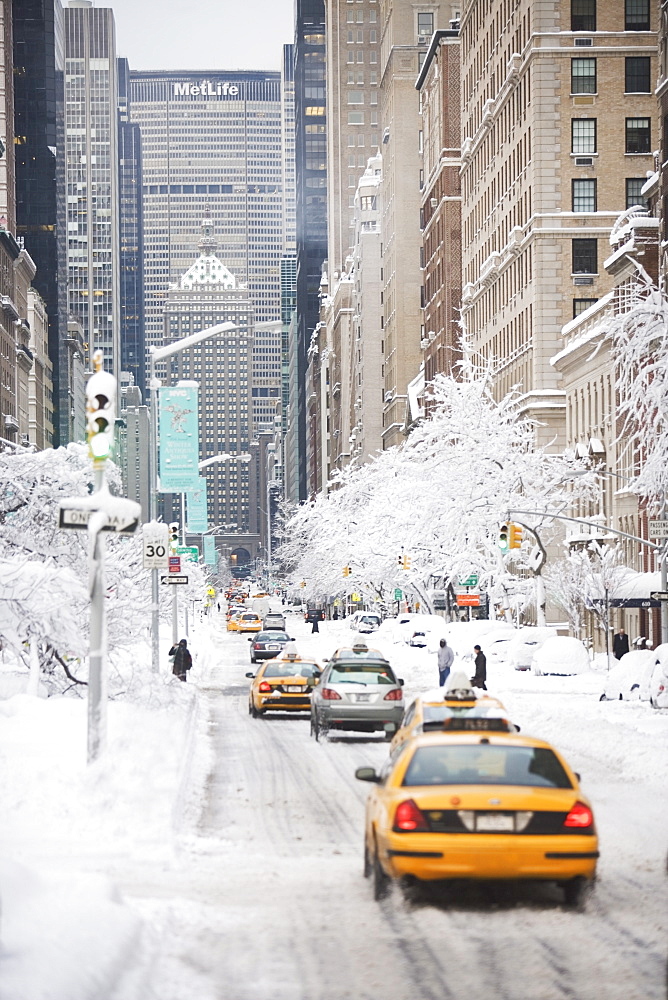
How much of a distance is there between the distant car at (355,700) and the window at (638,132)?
5924 cm

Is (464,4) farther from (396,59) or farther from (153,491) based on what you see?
(153,491)

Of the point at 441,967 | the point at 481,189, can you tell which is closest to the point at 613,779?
the point at 441,967

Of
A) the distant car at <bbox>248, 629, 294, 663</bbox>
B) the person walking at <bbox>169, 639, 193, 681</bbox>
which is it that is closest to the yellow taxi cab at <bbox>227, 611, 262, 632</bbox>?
the distant car at <bbox>248, 629, 294, 663</bbox>

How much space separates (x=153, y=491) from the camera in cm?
3647

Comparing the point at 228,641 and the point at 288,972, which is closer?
the point at 288,972

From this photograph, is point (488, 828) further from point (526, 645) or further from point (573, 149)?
point (573, 149)

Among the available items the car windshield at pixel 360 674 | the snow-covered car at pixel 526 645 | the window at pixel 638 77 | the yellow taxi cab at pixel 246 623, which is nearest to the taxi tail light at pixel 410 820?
the car windshield at pixel 360 674

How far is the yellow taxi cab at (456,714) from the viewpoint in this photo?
52.9 ft

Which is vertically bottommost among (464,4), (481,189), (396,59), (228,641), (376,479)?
(228,641)

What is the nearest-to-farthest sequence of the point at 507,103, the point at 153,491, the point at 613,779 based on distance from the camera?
the point at 613,779
the point at 153,491
the point at 507,103

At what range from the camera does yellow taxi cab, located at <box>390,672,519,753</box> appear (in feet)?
52.9

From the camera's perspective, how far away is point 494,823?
11.9 meters

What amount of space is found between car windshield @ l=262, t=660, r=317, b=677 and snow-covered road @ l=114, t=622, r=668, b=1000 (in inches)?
541

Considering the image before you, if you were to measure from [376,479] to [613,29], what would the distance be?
94.0 feet
